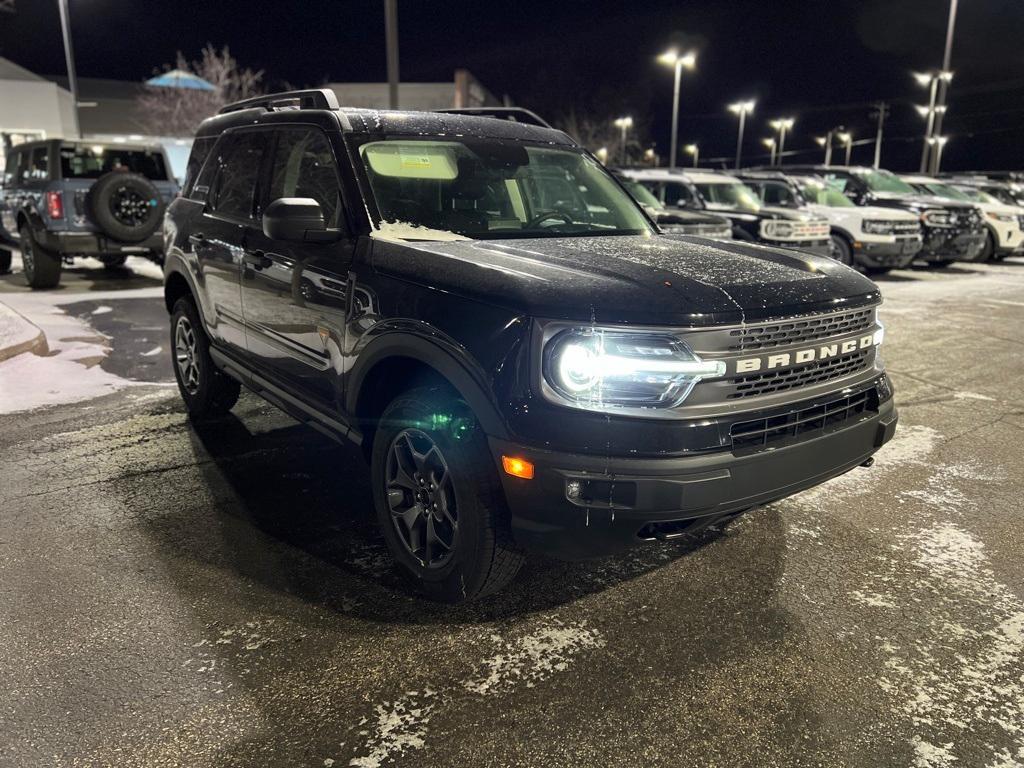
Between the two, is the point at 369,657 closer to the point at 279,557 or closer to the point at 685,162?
the point at 279,557

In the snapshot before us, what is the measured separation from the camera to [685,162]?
107250 mm

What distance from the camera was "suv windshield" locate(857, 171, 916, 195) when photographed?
16109 millimetres

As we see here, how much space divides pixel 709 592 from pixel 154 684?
6.86 ft

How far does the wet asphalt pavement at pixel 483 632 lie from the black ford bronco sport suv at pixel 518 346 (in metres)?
0.42

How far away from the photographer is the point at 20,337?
7000mm

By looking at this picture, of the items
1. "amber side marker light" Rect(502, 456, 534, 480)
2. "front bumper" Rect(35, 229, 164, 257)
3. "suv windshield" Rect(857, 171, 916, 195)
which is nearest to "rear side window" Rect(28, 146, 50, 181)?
"front bumper" Rect(35, 229, 164, 257)

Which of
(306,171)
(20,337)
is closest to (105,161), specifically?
(20,337)

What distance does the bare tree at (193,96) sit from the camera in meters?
58.1

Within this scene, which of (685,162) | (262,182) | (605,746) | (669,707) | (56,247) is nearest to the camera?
(605,746)

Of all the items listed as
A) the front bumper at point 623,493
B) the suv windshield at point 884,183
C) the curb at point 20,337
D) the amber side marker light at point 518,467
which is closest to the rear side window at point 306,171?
the amber side marker light at point 518,467

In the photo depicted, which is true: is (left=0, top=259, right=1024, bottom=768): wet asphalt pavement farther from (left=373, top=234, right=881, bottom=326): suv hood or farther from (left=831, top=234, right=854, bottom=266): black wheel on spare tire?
(left=831, top=234, right=854, bottom=266): black wheel on spare tire

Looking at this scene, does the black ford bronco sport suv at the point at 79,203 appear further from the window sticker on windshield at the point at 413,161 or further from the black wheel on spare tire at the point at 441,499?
the black wheel on spare tire at the point at 441,499

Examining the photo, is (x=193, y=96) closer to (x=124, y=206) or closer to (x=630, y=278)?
(x=124, y=206)

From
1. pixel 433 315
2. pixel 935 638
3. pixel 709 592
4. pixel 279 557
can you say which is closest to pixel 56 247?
pixel 279 557
